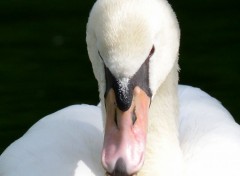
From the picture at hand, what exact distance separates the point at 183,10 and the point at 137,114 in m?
5.77

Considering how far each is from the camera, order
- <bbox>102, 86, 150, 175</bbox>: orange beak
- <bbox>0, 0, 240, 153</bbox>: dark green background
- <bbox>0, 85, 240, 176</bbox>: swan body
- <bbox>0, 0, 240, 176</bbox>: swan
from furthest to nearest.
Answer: <bbox>0, 0, 240, 153</bbox>: dark green background
<bbox>0, 85, 240, 176</bbox>: swan body
<bbox>0, 0, 240, 176</bbox>: swan
<bbox>102, 86, 150, 175</bbox>: orange beak

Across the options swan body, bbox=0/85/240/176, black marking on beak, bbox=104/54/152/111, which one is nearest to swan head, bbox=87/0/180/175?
black marking on beak, bbox=104/54/152/111

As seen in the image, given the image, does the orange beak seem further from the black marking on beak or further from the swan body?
the swan body

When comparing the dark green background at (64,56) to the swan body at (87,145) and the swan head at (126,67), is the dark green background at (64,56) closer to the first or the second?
the swan body at (87,145)

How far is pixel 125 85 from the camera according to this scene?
5.06m

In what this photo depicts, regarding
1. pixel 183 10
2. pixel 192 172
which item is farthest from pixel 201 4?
pixel 192 172

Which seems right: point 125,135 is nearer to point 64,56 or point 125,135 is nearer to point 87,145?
point 87,145

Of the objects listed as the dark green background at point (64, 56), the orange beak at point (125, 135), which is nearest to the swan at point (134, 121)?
the orange beak at point (125, 135)

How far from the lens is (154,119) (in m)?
5.94

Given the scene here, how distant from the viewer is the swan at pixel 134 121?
5.04m

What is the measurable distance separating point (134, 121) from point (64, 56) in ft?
15.7

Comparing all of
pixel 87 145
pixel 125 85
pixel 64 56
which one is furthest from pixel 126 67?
pixel 64 56

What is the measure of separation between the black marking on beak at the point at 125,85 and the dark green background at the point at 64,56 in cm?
322

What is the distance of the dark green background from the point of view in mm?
8898
